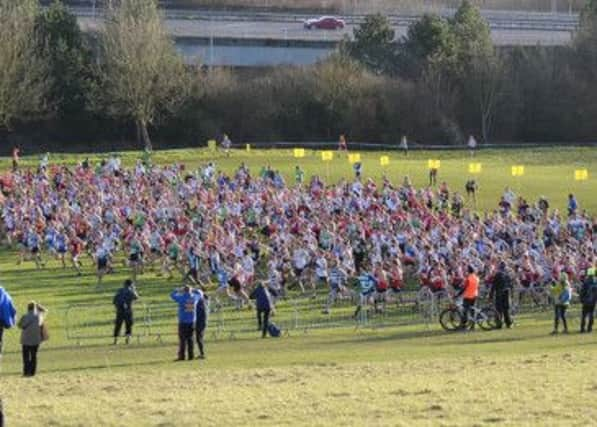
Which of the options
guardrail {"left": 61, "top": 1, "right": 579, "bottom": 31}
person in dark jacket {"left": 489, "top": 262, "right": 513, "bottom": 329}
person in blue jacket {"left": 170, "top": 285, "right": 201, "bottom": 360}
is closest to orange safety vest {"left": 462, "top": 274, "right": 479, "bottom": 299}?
person in dark jacket {"left": 489, "top": 262, "right": 513, "bottom": 329}

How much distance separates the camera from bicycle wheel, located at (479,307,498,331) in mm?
31438

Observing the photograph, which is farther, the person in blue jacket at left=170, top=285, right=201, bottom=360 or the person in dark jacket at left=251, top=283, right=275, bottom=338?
the person in dark jacket at left=251, top=283, right=275, bottom=338

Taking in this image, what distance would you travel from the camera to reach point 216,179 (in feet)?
181

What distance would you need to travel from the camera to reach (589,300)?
99.8ft

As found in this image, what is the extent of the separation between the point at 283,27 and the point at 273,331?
3218 inches

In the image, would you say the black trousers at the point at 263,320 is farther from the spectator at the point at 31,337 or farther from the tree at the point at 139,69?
the tree at the point at 139,69

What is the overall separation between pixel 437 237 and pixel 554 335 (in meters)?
10.1

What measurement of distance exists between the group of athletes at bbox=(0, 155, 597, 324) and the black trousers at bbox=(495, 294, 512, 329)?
105 inches

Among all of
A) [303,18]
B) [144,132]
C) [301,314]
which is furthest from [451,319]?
[303,18]

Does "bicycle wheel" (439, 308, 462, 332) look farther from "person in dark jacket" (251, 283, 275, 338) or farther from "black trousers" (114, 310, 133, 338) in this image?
"black trousers" (114, 310, 133, 338)

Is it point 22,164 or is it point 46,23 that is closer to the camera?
point 22,164

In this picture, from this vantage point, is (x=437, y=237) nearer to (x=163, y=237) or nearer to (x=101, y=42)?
(x=163, y=237)

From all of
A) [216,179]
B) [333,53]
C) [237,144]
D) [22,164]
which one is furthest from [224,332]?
[333,53]

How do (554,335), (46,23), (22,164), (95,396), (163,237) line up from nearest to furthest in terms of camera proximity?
(95,396) < (554,335) < (163,237) < (22,164) < (46,23)
